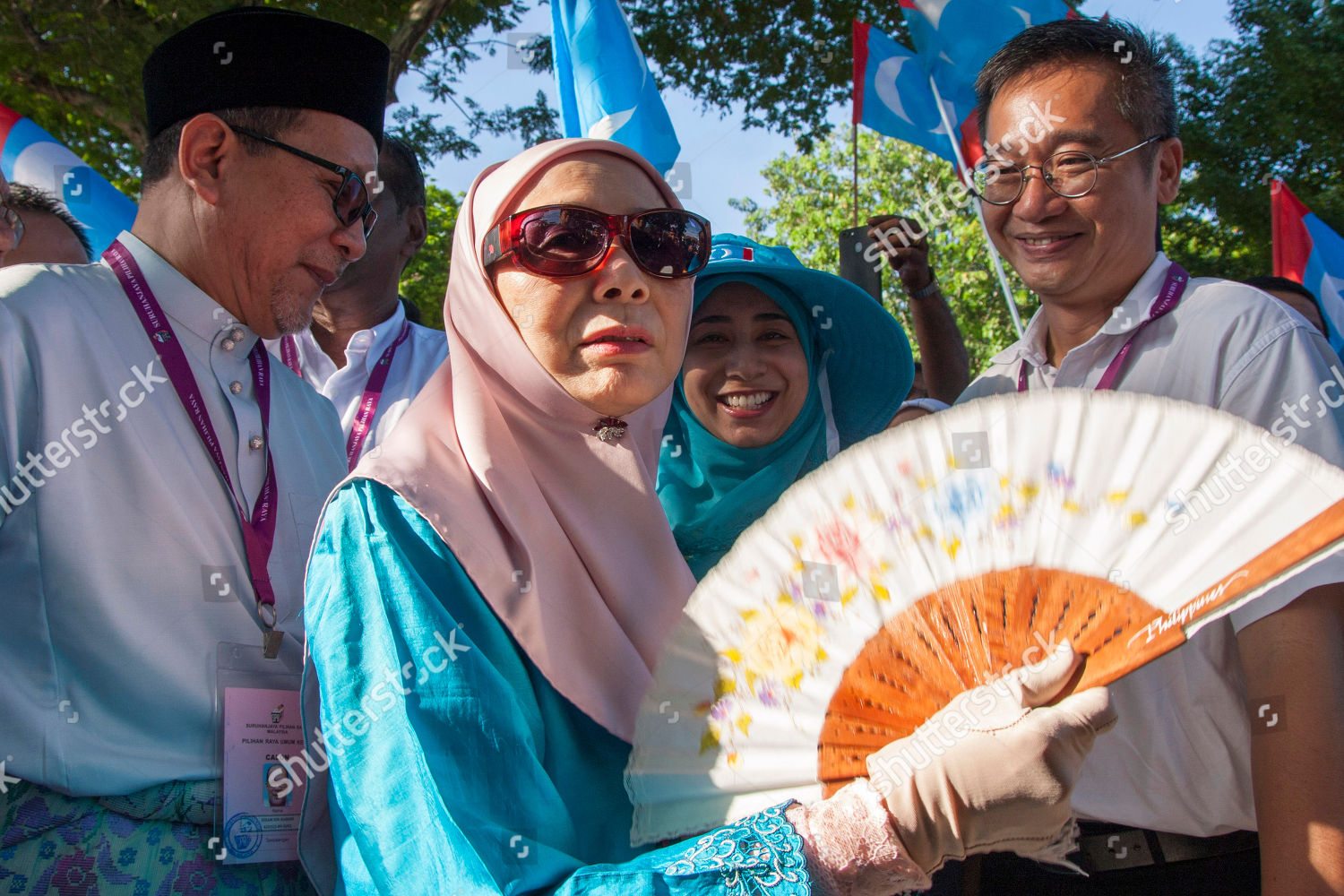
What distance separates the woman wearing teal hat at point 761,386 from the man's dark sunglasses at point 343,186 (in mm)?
917

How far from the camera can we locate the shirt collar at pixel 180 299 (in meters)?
2.12

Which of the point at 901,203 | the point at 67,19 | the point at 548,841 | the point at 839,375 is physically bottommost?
the point at 548,841

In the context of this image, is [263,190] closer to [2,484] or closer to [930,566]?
[2,484]

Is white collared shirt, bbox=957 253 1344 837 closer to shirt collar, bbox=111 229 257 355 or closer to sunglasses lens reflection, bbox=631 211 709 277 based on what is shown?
sunglasses lens reflection, bbox=631 211 709 277

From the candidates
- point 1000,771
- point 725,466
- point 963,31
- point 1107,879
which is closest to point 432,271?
point 963,31

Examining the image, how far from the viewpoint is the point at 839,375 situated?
306cm

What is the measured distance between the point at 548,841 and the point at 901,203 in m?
26.6

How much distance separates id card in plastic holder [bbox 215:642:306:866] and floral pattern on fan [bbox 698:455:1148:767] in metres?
0.80

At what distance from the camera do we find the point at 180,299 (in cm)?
213

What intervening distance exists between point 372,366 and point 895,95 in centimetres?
365

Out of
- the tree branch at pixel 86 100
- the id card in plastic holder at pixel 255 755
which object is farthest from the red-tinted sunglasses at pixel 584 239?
the tree branch at pixel 86 100

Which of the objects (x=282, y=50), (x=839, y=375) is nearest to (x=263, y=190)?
(x=282, y=50)

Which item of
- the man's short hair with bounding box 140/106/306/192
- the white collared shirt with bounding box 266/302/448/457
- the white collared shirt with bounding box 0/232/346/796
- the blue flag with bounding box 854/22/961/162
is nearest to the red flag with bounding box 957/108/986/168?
the blue flag with bounding box 854/22/961/162

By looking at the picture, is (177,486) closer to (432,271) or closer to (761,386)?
(761,386)
